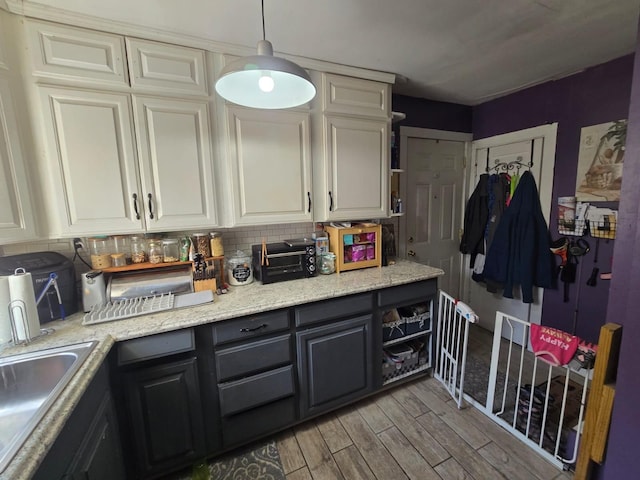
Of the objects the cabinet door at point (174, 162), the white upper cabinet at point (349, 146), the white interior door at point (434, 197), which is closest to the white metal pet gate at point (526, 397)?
the white interior door at point (434, 197)

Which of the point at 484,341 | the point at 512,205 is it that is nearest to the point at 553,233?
the point at 512,205

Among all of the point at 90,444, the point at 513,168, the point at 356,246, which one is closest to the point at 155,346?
the point at 90,444

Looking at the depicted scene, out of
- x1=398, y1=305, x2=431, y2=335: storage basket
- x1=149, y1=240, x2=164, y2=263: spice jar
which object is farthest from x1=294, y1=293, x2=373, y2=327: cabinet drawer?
x1=149, y1=240, x2=164, y2=263: spice jar

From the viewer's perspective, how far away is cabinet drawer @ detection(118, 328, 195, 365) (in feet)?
4.12

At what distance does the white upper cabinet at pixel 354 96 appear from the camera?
6.15 feet

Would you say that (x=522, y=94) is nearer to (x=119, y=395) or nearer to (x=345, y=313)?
(x=345, y=313)

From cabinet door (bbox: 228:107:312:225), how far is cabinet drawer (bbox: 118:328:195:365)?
72cm

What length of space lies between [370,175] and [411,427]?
5.64 ft

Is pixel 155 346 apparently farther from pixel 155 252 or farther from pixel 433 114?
pixel 433 114

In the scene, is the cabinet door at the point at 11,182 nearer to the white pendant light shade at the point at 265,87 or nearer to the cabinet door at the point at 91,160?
the cabinet door at the point at 91,160

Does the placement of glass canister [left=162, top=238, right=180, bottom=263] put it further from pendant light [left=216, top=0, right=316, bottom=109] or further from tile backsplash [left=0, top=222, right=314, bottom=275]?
pendant light [left=216, top=0, right=316, bottom=109]

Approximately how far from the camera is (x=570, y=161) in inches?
86.9

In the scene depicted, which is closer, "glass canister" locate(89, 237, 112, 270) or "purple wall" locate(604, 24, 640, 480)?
"purple wall" locate(604, 24, 640, 480)

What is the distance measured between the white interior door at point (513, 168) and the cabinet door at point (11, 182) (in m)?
3.42
